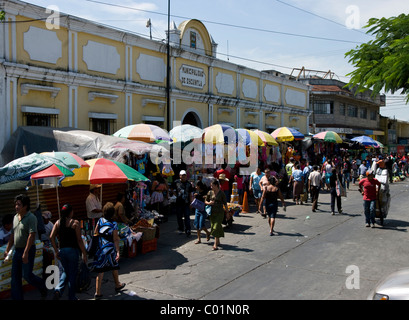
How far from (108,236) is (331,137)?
18.2 m

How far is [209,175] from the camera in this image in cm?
1553

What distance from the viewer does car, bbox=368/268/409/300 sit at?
4.74 metres

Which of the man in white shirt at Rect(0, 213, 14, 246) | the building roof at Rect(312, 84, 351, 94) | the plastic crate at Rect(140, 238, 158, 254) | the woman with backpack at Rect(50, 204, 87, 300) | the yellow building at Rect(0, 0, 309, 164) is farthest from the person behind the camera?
the building roof at Rect(312, 84, 351, 94)

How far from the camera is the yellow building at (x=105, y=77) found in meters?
12.5

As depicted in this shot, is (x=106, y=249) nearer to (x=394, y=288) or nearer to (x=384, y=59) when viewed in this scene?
(x=394, y=288)

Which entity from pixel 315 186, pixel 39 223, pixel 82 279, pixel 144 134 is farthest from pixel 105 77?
pixel 82 279

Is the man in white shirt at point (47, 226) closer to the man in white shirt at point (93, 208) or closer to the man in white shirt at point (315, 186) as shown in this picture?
the man in white shirt at point (93, 208)

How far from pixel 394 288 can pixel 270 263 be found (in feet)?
12.2

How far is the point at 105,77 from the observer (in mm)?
15438

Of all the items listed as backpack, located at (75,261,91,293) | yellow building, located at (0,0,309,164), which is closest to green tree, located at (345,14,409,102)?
backpack, located at (75,261,91,293)

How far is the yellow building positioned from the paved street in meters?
5.64

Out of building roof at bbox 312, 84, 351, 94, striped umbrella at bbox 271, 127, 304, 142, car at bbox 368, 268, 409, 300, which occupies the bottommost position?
car at bbox 368, 268, 409, 300

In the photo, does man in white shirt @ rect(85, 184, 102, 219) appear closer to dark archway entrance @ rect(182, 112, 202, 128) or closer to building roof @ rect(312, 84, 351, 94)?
dark archway entrance @ rect(182, 112, 202, 128)

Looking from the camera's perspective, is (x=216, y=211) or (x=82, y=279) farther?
(x=216, y=211)
